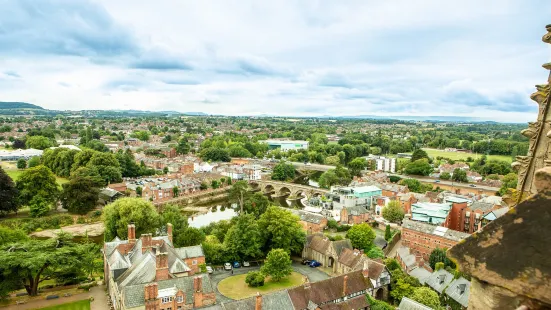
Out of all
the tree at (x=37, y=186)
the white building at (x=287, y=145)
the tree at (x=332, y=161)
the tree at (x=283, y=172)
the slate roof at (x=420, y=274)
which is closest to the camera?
the slate roof at (x=420, y=274)

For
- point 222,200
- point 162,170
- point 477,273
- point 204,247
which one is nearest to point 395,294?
point 204,247

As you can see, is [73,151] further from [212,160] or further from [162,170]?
[212,160]

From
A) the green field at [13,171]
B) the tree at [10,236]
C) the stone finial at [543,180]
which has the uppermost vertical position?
the stone finial at [543,180]

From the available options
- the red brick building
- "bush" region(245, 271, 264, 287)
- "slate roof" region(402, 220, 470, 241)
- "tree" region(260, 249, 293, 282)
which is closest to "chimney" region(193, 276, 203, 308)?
"bush" region(245, 271, 264, 287)

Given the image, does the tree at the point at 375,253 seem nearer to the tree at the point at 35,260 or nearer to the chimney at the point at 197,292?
the chimney at the point at 197,292

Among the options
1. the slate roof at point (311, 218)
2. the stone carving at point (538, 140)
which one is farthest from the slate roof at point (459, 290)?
the stone carving at point (538, 140)

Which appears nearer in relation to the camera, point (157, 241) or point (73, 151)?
point (157, 241)

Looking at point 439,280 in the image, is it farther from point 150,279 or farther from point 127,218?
point 127,218
